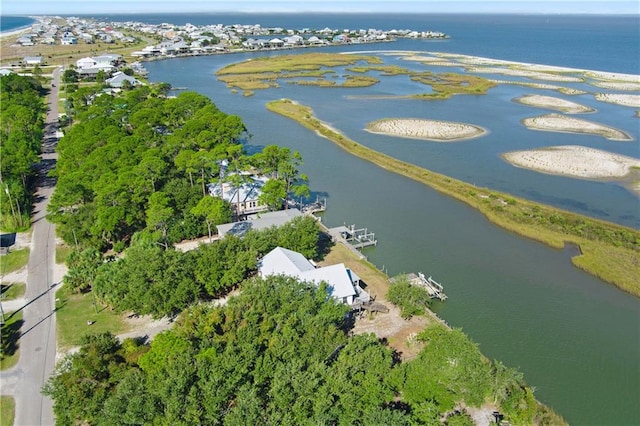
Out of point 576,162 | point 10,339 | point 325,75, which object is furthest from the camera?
point 325,75

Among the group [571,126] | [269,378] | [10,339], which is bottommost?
[10,339]

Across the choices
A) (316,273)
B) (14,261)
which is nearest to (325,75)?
(14,261)

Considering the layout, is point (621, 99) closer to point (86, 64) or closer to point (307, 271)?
point (307, 271)

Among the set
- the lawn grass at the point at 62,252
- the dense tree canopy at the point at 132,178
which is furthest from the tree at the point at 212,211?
the lawn grass at the point at 62,252

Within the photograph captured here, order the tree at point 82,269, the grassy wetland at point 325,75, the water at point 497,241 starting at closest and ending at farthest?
the water at point 497,241
the tree at point 82,269
the grassy wetland at point 325,75

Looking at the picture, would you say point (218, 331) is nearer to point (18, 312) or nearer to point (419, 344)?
point (419, 344)

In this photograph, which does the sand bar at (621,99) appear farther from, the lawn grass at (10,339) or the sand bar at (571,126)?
the lawn grass at (10,339)

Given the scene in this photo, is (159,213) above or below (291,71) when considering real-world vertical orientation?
above
